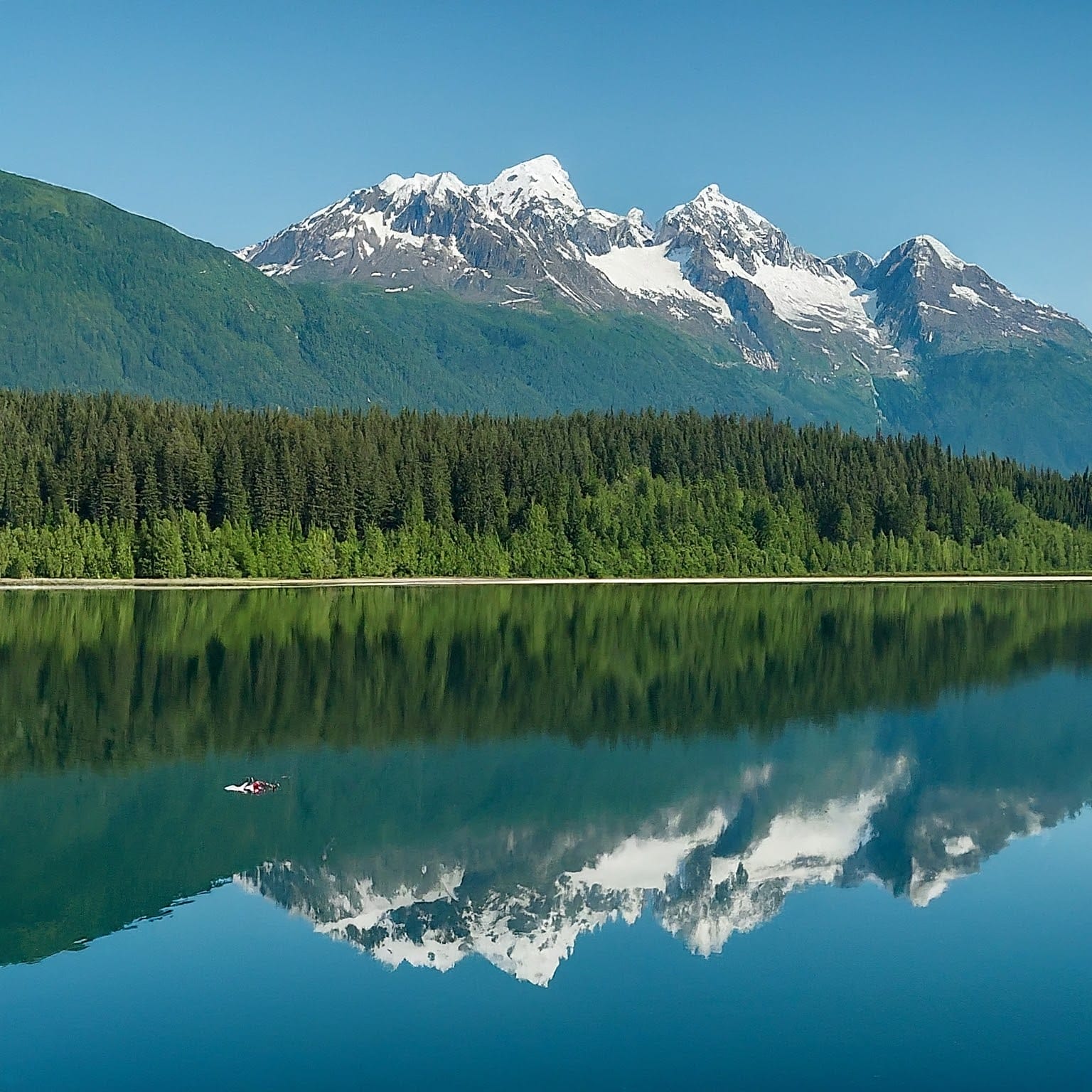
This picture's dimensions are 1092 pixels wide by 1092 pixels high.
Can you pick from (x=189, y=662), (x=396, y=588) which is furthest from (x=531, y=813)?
(x=396, y=588)

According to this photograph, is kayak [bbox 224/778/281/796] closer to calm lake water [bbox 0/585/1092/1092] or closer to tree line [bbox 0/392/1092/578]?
calm lake water [bbox 0/585/1092/1092]

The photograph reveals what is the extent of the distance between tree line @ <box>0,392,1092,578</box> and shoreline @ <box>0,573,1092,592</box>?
1.99m

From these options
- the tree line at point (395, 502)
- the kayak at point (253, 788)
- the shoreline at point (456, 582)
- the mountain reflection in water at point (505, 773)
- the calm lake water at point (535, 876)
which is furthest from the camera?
A: the tree line at point (395, 502)

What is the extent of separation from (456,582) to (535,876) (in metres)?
120

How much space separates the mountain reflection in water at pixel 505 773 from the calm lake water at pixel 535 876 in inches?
7.2

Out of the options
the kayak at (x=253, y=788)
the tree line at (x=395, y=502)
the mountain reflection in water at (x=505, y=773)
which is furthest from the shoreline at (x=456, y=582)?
the kayak at (x=253, y=788)

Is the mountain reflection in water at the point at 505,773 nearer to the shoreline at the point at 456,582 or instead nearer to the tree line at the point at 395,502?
the shoreline at the point at 456,582

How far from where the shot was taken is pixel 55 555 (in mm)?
139250

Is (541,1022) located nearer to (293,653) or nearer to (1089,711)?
(1089,711)

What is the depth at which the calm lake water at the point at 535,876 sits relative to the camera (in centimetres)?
2697

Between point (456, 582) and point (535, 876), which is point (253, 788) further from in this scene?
point (456, 582)

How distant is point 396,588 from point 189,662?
71.2 metres

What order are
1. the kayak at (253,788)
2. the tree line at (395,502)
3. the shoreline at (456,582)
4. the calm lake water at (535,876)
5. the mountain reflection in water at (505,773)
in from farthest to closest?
the tree line at (395,502) < the shoreline at (456,582) < the kayak at (253,788) < the mountain reflection in water at (505,773) < the calm lake water at (535,876)

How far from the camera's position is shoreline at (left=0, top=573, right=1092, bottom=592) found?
134625mm
